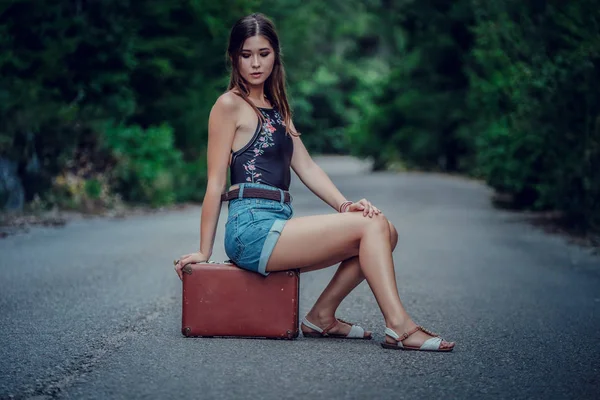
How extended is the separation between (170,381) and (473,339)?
81.2 inches

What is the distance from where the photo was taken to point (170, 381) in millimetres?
4402

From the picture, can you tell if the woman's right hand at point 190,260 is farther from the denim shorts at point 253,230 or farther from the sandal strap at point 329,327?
the sandal strap at point 329,327

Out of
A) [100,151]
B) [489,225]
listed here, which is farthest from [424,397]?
[100,151]

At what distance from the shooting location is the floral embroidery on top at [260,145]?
17.7ft

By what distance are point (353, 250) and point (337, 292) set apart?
339 mm

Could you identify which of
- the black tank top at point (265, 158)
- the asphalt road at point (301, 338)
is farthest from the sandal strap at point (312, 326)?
the black tank top at point (265, 158)

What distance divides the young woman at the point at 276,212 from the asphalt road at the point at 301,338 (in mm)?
267

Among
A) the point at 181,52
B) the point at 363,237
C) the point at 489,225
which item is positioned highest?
the point at 181,52

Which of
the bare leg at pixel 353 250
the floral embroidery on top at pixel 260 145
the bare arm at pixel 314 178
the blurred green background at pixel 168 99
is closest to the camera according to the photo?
the bare leg at pixel 353 250

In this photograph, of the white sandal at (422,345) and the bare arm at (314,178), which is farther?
the bare arm at (314,178)

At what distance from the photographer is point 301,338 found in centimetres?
556

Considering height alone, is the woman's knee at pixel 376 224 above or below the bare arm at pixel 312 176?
below

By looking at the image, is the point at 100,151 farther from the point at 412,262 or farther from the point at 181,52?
the point at 412,262

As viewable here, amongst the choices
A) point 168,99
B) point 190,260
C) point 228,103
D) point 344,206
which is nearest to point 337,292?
point 344,206
